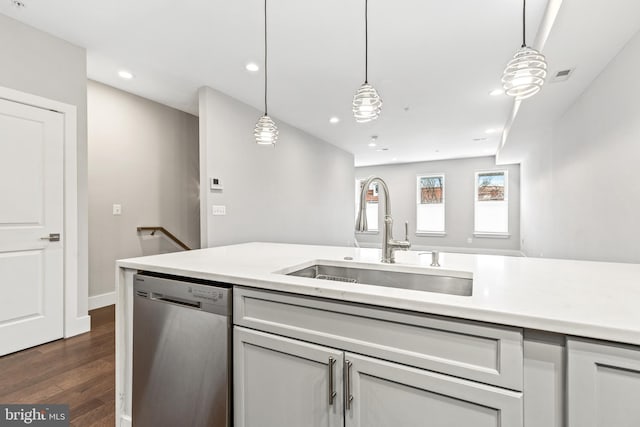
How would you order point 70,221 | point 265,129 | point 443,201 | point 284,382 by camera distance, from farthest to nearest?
point 443,201, point 70,221, point 265,129, point 284,382

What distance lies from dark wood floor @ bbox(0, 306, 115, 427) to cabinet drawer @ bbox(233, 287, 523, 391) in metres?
1.27

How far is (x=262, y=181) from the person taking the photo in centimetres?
433

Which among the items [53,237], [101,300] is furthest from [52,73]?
[101,300]

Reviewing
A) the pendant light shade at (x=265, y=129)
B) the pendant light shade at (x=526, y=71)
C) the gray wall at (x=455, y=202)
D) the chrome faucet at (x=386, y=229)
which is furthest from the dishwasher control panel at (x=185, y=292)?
→ the gray wall at (x=455, y=202)

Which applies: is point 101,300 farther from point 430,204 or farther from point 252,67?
point 430,204

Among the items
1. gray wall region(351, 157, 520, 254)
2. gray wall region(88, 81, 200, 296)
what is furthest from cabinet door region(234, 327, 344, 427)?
gray wall region(351, 157, 520, 254)

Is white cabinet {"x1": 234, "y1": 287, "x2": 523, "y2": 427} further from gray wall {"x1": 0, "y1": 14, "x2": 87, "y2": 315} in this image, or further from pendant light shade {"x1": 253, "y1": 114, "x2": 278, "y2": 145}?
gray wall {"x1": 0, "y1": 14, "x2": 87, "y2": 315}

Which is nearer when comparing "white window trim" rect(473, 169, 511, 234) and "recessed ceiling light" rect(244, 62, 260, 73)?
"recessed ceiling light" rect(244, 62, 260, 73)

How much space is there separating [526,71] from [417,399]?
4.40 feet

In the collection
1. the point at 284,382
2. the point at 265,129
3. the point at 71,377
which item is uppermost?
the point at 265,129

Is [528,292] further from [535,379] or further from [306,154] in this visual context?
[306,154]

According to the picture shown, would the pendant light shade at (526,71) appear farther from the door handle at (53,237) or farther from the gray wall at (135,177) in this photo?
the gray wall at (135,177)

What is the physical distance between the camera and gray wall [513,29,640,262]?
6.39ft

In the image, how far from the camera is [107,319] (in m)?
3.02
